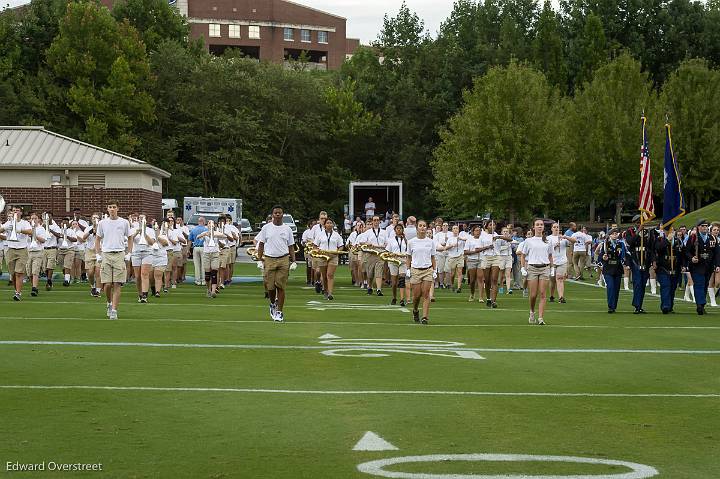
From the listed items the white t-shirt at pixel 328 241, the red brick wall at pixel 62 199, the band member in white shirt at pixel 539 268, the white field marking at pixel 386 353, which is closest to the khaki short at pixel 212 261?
the white t-shirt at pixel 328 241

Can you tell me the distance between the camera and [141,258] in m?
25.3

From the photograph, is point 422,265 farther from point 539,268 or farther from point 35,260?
point 35,260

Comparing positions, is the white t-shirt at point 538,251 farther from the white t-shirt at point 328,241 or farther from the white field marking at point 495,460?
the white field marking at point 495,460

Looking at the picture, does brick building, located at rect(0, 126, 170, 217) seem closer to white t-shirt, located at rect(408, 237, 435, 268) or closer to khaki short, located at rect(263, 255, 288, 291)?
khaki short, located at rect(263, 255, 288, 291)

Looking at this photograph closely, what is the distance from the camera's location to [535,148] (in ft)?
202

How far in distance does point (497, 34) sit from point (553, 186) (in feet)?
104

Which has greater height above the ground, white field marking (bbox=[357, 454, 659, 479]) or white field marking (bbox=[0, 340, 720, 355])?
white field marking (bbox=[0, 340, 720, 355])

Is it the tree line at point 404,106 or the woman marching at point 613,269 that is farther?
the tree line at point 404,106

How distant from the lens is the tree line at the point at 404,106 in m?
63.1

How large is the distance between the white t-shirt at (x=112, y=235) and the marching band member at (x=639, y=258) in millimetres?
10226

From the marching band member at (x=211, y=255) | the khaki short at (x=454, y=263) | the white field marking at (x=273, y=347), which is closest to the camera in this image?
the white field marking at (x=273, y=347)

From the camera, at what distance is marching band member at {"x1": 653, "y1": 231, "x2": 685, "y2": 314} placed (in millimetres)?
24594

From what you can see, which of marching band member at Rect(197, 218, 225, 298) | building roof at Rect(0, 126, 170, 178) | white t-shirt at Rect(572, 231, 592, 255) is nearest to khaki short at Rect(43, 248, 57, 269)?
marching band member at Rect(197, 218, 225, 298)

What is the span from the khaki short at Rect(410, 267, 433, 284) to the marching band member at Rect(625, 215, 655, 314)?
5748 millimetres
